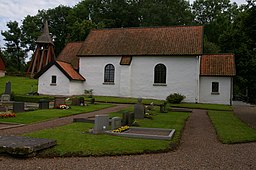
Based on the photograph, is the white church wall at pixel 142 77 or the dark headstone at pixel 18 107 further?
the white church wall at pixel 142 77

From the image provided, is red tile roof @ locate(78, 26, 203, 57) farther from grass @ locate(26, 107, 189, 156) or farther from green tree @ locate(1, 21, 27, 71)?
green tree @ locate(1, 21, 27, 71)

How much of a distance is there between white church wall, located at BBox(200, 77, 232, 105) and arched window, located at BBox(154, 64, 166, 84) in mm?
4501

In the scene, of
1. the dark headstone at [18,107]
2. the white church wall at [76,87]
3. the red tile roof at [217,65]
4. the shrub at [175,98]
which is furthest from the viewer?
the white church wall at [76,87]

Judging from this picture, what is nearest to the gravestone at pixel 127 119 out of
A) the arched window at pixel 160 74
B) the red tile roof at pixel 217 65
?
the arched window at pixel 160 74

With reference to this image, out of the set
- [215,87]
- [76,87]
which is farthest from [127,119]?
[76,87]

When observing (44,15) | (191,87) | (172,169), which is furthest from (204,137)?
(44,15)

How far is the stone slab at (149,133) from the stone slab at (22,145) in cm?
326

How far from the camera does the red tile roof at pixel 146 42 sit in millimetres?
33812

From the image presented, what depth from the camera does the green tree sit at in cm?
7019

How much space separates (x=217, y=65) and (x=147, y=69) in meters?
8.49

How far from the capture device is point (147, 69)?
35062 mm

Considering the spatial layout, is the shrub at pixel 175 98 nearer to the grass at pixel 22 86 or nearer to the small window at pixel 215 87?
the small window at pixel 215 87

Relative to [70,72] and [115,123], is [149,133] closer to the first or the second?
[115,123]

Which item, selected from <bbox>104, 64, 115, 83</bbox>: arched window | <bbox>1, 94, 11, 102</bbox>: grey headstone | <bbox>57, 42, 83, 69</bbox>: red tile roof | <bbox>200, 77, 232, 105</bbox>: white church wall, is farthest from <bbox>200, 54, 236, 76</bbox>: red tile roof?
<bbox>1, 94, 11, 102</bbox>: grey headstone
